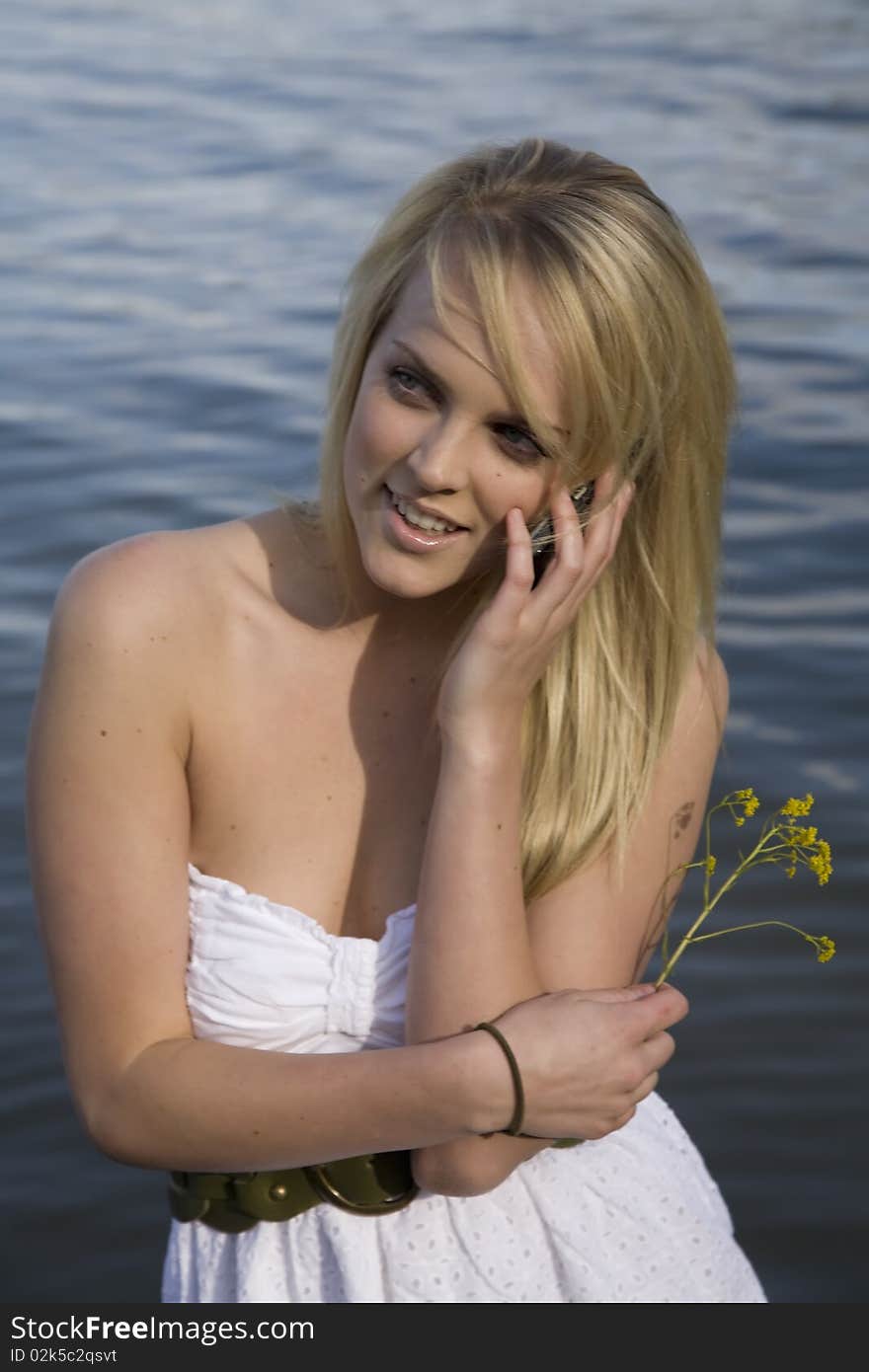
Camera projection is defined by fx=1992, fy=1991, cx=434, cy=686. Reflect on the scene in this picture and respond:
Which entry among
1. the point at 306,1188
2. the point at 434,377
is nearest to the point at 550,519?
the point at 434,377

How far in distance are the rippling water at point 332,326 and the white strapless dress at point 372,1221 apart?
1250 mm

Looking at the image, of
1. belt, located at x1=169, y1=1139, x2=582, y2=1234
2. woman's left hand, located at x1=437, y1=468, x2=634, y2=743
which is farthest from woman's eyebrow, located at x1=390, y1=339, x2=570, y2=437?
belt, located at x1=169, y1=1139, x2=582, y2=1234

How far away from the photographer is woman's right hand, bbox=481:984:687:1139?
2516 mm

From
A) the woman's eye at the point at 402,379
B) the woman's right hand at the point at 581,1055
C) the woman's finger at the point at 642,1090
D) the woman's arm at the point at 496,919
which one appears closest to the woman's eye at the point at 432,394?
the woman's eye at the point at 402,379

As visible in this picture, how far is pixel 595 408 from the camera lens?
264cm

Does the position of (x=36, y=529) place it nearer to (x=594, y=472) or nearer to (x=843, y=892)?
(x=843, y=892)

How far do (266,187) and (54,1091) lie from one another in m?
7.42

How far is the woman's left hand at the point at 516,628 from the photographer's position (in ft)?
8.83

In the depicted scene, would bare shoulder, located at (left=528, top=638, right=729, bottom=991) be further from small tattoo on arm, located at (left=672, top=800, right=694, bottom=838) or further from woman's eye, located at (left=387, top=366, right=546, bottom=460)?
woman's eye, located at (left=387, top=366, right=546, bottom=460)

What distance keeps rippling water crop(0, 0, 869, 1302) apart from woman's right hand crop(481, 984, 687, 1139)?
4.91 feet

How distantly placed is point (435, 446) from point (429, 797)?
1.83ft

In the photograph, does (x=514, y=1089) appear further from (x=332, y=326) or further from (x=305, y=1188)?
(x=332, y=326)

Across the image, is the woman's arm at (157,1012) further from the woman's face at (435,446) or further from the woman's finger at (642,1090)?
the woman's face at (435,446)

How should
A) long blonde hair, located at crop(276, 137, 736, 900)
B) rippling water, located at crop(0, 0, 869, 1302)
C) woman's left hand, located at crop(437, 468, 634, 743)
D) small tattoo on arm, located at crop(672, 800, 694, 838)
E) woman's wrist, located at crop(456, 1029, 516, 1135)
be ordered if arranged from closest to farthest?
woman's wrist, located at crop(456, 1029, 516, 1135) → long blonde hair, located at crop(276, 137, 736, 900) → woman's left hand, located at crop(437, 468, 634, 743) → small tattoo on arm, located at crop(672, 800, 694, 838) → rippling water, located at crop(0, 0, 869, 1302)
